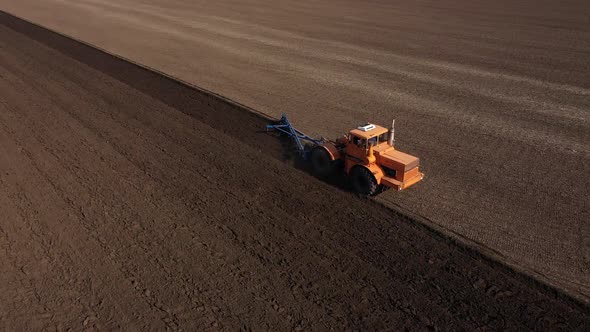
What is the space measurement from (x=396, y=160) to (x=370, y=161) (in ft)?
2.13

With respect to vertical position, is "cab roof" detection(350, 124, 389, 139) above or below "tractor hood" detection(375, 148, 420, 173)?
above

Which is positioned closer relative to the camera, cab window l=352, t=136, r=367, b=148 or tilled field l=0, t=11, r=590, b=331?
tilled field l=0, t=11, r=590, b=331

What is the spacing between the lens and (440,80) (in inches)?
851

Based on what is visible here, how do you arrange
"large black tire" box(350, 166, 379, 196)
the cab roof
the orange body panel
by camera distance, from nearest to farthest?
the orange body panel
"large black tire" box(350, 166, 379, 196)
the cab roof

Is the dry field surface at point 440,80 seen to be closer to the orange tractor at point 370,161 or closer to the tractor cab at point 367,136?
the orange tractor at point 370,161

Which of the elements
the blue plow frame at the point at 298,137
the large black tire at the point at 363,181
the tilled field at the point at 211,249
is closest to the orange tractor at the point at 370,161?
the large black tire at the point at 363,181

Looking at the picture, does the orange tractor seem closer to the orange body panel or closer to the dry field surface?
the orange body panel

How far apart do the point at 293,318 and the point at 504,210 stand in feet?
20.6

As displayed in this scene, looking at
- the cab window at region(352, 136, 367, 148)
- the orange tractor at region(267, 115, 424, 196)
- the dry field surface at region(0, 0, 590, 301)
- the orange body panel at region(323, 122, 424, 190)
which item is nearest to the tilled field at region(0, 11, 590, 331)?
the orange tractor at region(267, 115, 424, 196)

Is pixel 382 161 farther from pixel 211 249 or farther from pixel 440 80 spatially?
pixel 440 80

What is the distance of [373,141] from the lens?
1169 cm

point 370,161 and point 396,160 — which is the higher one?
point 396,160

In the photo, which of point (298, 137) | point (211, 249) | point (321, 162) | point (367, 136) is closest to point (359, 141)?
point (367, 136)

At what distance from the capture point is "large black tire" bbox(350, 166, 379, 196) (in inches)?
444
